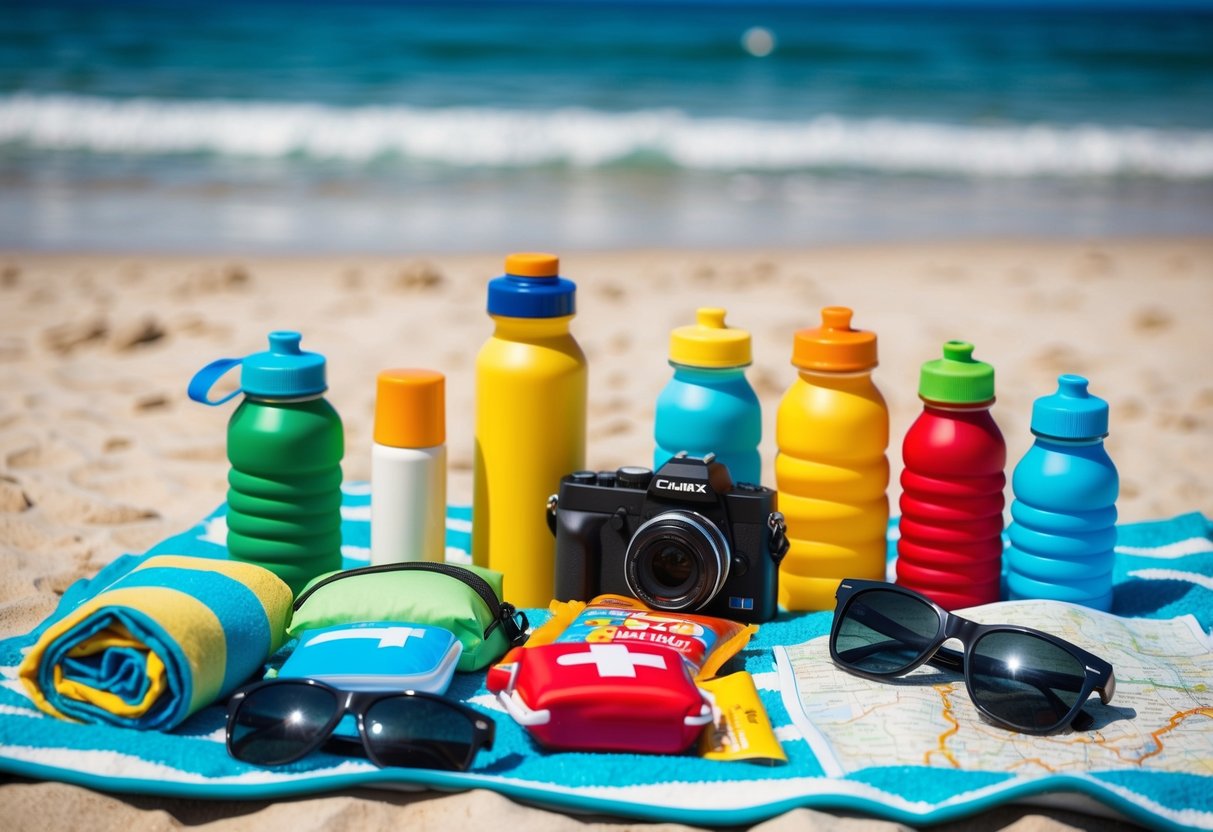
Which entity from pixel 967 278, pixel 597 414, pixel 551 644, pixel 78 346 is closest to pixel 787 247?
pixel 967 278

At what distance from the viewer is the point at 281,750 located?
1.73 m

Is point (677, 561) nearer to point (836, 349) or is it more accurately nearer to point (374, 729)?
point (836, 349)

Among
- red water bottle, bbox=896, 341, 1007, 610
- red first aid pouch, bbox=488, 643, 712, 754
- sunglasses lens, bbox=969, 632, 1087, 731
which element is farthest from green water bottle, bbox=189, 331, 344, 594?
sunglasses lens, bbox=969, 632, 1087, 731

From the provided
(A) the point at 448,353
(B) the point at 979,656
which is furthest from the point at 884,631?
(A) the point at 448,353

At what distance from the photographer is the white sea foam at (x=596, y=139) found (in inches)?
339

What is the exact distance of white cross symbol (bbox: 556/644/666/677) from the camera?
1.81m

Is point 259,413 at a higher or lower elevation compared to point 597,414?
higher

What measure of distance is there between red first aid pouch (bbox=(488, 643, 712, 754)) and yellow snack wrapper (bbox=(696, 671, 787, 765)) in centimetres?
4

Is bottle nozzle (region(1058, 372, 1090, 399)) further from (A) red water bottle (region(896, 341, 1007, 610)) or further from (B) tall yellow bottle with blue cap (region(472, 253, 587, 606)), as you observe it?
(B) tall yellow bottle with blue cap (region(472, 253, 587, 606))

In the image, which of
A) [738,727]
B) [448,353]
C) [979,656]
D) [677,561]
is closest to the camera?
[738,727]

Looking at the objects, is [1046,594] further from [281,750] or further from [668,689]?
[281,750]

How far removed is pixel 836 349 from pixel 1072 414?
1.44ft

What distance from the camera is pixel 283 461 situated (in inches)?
86.7

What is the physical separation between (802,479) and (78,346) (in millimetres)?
2952
